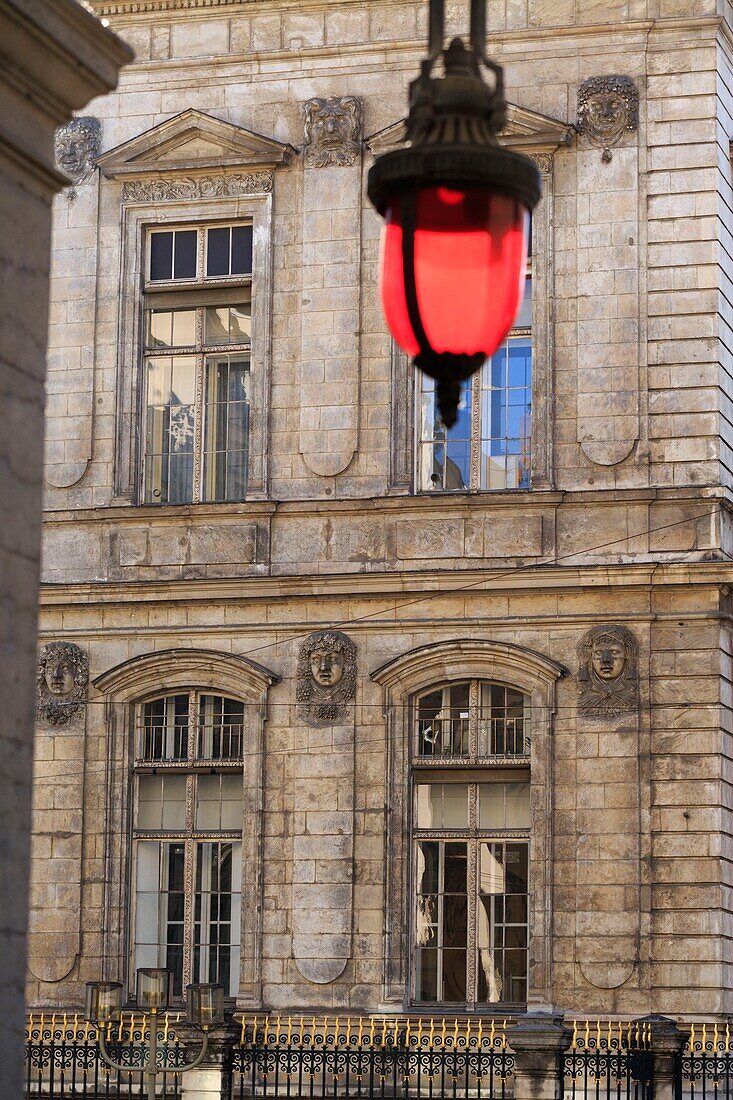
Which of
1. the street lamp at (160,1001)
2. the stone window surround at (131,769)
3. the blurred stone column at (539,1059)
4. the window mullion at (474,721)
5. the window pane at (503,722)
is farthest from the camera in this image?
the stone window surround at (131,769)

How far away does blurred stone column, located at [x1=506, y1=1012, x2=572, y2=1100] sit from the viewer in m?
15.2

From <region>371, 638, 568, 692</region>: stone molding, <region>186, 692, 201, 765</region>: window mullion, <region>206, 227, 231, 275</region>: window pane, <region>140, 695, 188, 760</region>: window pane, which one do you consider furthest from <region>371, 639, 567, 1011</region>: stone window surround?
<region>206, 227, 231, 275</region>: window pane

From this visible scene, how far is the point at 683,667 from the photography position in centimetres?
1834

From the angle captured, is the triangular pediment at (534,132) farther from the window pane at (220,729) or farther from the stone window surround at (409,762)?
the window pane at (220,729)

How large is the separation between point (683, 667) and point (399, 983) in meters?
3.58

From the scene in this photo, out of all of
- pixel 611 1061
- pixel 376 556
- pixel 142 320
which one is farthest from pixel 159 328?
pixel 611 1061

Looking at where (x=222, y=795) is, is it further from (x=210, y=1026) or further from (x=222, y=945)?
(x=210, y=1026)

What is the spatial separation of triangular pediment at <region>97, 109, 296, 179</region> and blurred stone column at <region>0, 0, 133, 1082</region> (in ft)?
47.0

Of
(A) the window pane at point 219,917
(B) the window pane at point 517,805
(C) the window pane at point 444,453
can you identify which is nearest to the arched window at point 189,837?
(A) the window pane at point 219,917

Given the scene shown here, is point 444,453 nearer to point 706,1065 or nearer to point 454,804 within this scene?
point 454,804

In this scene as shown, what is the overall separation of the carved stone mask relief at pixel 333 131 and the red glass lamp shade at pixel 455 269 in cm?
1528

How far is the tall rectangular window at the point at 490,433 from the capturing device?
1939 centimetres

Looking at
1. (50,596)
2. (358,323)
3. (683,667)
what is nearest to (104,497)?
(50,596)

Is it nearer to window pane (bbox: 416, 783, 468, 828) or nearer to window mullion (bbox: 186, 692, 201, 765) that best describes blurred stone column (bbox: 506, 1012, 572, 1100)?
window pane (bbox: 416, 783, 468, 828)
